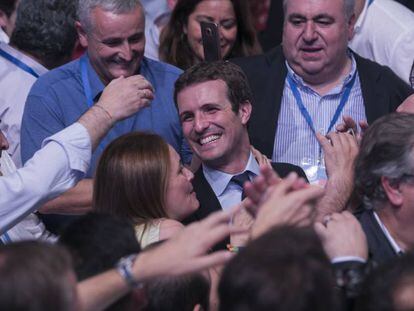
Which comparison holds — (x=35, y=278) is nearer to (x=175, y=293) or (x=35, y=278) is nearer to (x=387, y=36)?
(x=175, y=293)

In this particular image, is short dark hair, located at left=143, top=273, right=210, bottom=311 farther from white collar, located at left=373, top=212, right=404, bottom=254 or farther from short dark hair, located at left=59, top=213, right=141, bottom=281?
white collar, located at left=373, top=212, right=404, bottom=254

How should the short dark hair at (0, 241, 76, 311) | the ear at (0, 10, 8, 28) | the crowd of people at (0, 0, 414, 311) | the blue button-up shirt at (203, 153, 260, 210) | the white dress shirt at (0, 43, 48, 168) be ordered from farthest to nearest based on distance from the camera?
the ear at (0, 10, 8, 28) < the white dress shirt at (0, 43, 48, 168) < the blue button-up shirt at (203, 153, 260, 210) < the crowd of people at (0, 0, 414, 311) < the short dark hair at (0, 241, 76, 311)

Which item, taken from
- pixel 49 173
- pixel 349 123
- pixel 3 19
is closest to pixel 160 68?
pixel 349 123

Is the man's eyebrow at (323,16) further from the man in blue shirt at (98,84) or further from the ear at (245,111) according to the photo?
the man in blue shirt at (98,84)

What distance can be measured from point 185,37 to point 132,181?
7.52ft

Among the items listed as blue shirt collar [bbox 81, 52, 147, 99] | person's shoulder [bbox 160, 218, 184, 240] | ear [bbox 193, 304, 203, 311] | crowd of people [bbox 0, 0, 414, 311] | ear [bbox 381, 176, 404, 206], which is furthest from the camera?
blue shirt collar [bbox 81, 52, 147, 99]

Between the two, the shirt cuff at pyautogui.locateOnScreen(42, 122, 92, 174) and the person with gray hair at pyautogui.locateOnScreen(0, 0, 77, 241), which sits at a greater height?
the shirt cuff at pyautogui.locateOnScreen(42, 122, 92, 174)

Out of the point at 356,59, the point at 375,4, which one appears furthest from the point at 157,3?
the point at 356,59

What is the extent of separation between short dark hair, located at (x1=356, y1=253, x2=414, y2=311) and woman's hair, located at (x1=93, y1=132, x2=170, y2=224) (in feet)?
4.23

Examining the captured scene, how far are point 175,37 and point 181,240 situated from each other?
136 inches

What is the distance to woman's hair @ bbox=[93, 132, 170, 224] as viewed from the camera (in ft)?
12.9

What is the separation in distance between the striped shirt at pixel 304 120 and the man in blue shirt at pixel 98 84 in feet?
1.53

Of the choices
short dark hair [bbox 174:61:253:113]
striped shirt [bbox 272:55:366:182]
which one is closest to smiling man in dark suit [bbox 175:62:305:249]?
short dark hair [bbox 174:61:253:113]

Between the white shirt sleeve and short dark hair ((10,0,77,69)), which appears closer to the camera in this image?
the white shirt sleeve
